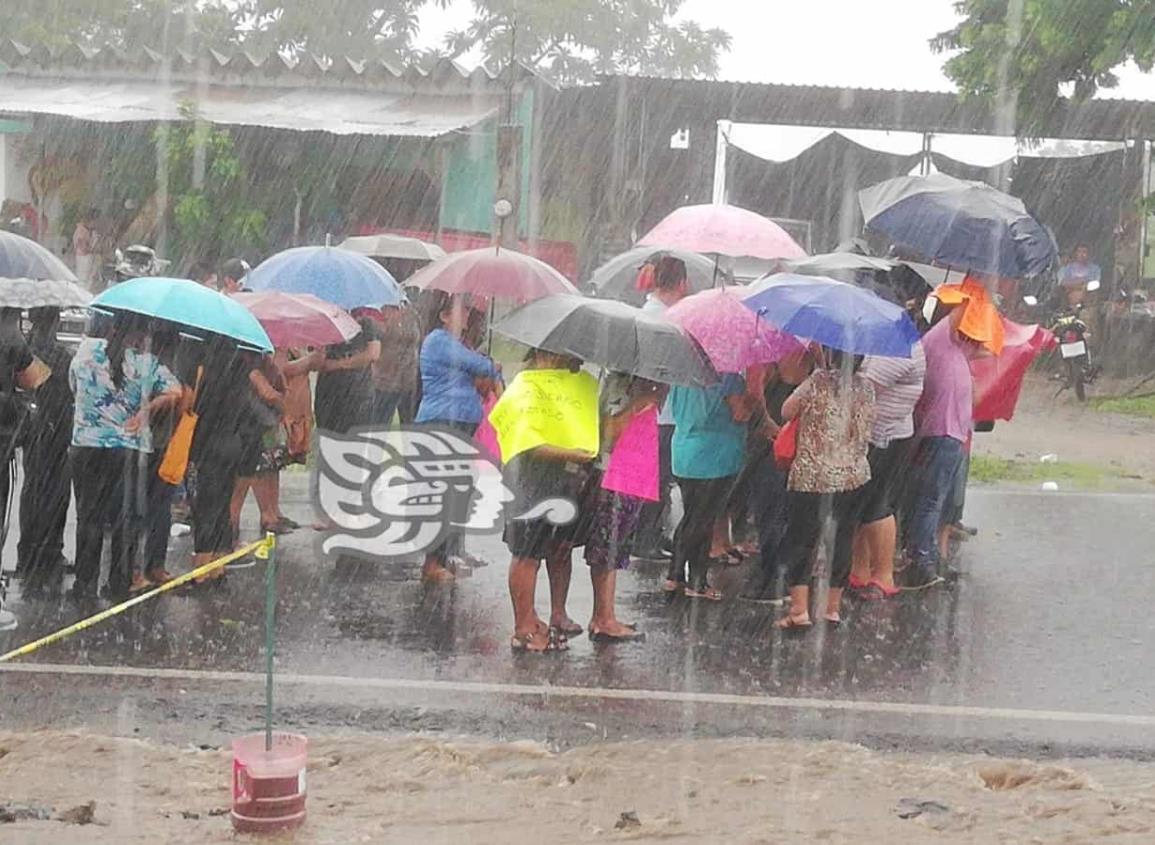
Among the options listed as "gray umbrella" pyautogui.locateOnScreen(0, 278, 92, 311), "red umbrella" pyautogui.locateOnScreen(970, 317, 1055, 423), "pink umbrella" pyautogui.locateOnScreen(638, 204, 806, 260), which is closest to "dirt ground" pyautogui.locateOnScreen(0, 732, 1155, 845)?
"gray umbrella" pyautogui.locateOnScreen(0, 278, 92, 311)

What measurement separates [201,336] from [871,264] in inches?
152

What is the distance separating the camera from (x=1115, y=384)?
62.9 feet

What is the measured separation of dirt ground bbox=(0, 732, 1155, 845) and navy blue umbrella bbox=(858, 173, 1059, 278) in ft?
10.8

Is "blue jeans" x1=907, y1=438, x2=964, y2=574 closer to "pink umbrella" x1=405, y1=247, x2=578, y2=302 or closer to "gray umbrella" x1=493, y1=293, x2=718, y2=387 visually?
"gray umbrella" x1=493, y1=293, x2=718, y2=387

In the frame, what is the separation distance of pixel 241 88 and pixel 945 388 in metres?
13.2

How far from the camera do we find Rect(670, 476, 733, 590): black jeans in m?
8.05

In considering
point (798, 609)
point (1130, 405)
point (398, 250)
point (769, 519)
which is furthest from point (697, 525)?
point (1130, 405)

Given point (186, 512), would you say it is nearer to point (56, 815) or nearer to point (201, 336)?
point (201, 336)

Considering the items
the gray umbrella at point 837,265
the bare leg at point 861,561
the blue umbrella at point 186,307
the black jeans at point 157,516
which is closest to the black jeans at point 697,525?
the bare leg at point 861,561

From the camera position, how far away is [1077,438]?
15406 mm

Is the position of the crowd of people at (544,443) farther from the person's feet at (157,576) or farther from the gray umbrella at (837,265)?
the gray umbrella at (837,265)

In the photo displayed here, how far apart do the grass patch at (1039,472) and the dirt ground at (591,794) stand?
23.4 ft

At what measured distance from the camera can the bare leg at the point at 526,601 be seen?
7059mm

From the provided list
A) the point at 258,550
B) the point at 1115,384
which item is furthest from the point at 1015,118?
the point at 258,550
